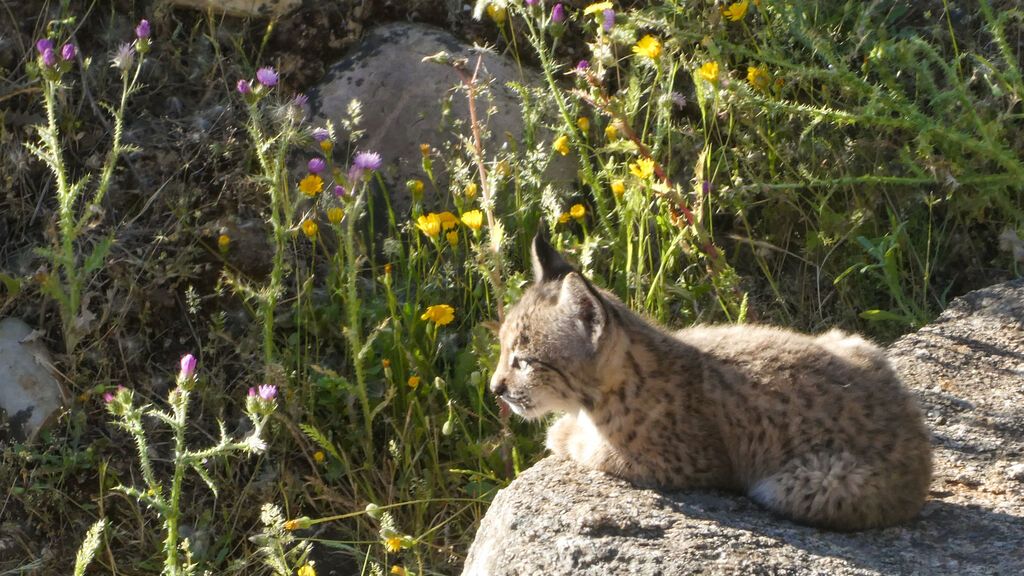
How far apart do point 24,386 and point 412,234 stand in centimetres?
168

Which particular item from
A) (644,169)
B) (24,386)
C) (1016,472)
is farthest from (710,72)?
(24,386)

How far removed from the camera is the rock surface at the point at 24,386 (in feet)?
15.6

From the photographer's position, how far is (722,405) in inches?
148

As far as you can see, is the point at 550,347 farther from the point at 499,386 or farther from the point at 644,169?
the point at 644,169

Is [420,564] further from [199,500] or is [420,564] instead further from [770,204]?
[770,204]

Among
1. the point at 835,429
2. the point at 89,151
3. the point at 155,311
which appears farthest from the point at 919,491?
the point at 89,151

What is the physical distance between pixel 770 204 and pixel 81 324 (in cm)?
298

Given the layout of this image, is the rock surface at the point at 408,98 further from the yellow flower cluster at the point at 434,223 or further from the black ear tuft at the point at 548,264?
the black ear tuft at the point at 548,264

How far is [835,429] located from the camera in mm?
3594

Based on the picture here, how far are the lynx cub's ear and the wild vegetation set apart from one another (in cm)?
55

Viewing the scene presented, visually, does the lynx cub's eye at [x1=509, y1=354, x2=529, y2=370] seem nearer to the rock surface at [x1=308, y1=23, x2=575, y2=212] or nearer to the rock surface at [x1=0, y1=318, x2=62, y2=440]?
the rock surface at [x1=308, y1=23, x2=575, y2=212]

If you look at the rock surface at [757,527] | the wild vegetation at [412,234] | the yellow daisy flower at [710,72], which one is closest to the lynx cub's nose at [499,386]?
the rock surface at [757,527]

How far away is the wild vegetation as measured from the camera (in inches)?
181

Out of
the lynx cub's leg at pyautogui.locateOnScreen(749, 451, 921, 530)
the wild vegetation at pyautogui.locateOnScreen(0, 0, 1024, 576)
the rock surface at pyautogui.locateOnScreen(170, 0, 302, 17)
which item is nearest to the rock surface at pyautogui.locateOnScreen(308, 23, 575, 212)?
the wild vegetation at pyautogui.locateOnScreen(0, 0, 1024, 576)
